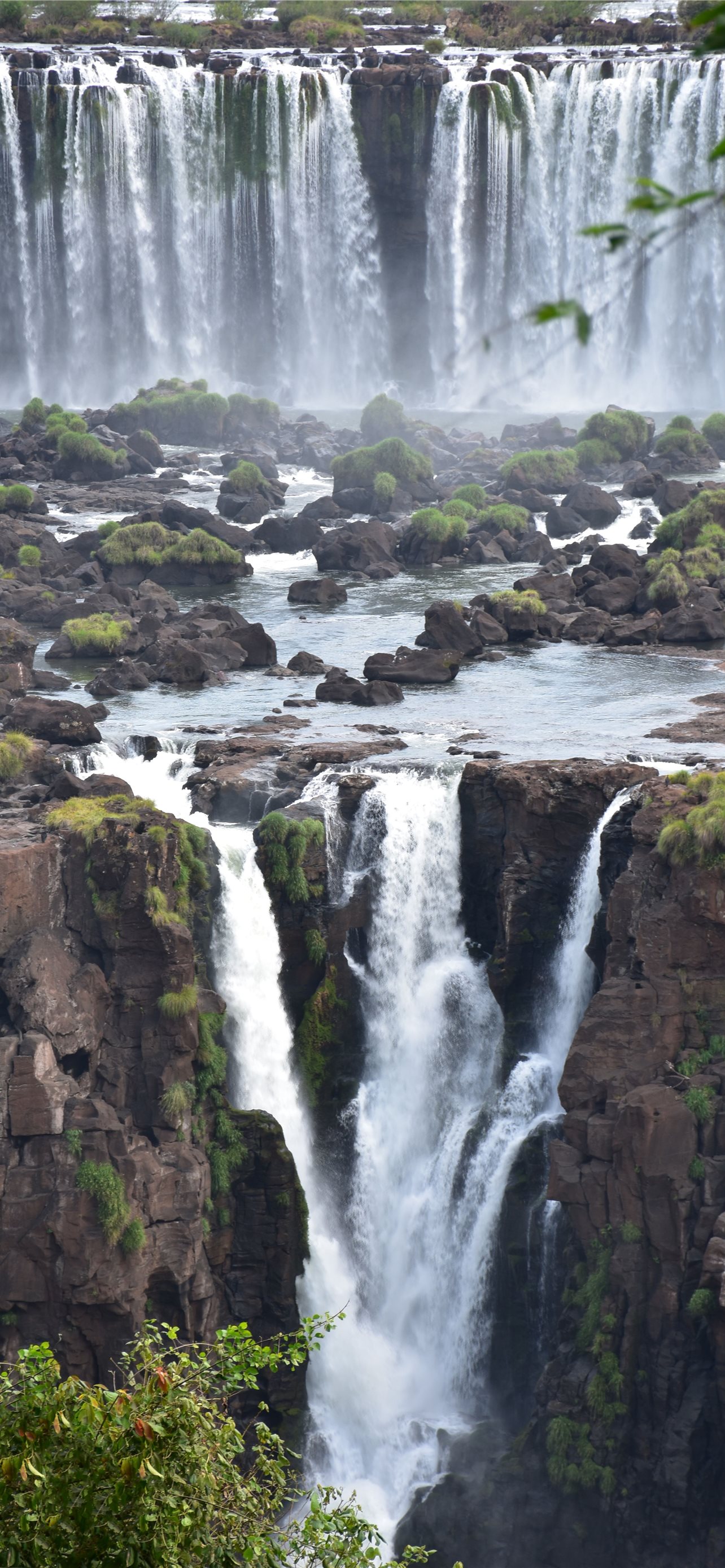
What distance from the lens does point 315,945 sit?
1211 inches

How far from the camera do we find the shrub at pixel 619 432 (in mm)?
68062

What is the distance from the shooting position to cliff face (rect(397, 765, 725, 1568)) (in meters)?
25.0

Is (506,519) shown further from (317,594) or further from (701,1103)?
(701,1103)

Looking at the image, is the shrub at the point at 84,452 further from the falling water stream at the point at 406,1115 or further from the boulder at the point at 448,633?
the falling water stream at the point at 406,1115

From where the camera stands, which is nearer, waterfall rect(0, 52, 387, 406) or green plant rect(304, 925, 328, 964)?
green plant rect(304, 925, 328, 964)

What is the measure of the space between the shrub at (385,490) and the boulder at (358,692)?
2171 centimetres

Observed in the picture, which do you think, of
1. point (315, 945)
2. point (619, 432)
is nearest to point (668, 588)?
point (315, 945)

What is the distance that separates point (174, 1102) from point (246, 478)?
1503 inches

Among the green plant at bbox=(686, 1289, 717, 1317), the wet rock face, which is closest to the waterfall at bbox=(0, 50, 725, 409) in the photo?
the wet rock face

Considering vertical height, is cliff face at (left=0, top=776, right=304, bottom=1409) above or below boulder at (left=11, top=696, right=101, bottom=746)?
below

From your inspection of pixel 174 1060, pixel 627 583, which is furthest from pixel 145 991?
pixel 627 583

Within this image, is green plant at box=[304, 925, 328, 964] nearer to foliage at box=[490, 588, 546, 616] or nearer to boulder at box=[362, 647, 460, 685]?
boulder at box=[362, 647, 460, 685]

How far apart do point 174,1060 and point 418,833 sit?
6.44 meters

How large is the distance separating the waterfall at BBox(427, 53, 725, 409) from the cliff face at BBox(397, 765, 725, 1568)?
56884 mm
